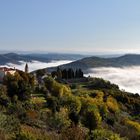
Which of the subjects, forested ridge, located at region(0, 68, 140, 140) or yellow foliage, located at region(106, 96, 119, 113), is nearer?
forested ridge, located at region(0, 68, 140, 140)

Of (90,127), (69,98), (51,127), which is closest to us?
(51,127)

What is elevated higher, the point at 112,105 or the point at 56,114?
the point at 56,114

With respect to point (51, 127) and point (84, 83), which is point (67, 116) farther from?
point (84, 83)

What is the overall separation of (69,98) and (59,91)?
12925 mm

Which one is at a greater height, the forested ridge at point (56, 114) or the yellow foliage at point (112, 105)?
the forested ridge at point (56, 114)

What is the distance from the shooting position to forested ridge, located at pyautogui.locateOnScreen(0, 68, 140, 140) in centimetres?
4706

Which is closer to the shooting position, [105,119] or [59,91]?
[105,119]

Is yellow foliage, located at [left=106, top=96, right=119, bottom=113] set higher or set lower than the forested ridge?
lower

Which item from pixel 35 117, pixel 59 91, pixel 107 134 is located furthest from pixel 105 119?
pixel 107 134

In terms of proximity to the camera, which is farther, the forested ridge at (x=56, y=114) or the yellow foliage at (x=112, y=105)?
the yellow foliage at (x=112, y=105)

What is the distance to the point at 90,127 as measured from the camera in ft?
261

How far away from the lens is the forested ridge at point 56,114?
1853 inches

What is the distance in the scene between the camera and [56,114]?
7750 centimetres

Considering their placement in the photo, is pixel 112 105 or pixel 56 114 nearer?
pixel 56 114
